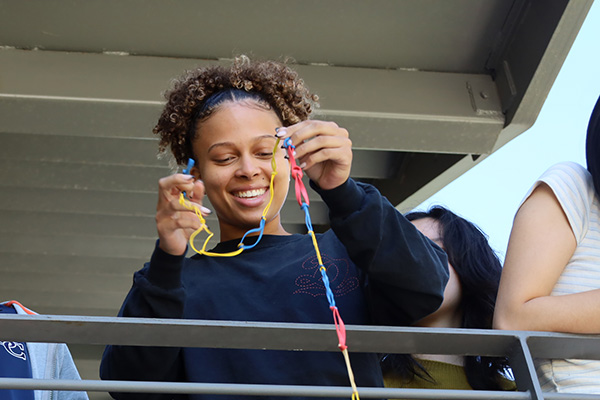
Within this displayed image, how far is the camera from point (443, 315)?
180cm

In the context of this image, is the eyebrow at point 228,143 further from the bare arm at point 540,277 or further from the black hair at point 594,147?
the black hair at point 594,147

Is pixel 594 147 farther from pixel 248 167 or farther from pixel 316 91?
pixel 316 91

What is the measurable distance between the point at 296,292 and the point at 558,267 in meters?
0.50

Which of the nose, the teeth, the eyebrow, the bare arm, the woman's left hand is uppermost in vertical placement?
the eyebrow

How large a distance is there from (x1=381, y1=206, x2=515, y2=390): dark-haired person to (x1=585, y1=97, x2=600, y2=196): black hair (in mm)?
402

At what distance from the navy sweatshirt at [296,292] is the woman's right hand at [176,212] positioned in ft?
0.11

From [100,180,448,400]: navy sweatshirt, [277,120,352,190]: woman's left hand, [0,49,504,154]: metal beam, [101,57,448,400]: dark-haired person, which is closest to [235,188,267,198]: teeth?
[101,57,448,400]: dark-haired person

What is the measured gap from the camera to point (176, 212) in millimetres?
1309

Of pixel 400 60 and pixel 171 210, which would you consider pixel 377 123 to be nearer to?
pixel 400 60

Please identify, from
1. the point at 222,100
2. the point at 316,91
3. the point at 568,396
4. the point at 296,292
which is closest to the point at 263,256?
the point at 296,292

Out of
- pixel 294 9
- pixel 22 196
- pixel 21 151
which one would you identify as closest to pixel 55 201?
pixel 22 196

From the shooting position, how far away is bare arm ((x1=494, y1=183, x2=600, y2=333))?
1347 millimetres

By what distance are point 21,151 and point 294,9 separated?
1626 millimetres

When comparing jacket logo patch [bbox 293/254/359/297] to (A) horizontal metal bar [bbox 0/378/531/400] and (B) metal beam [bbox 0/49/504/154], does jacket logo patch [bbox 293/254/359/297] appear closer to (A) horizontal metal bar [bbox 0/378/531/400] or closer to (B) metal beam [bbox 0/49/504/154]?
(A) horizontal metal bar [bbox 0/378/531/400]
